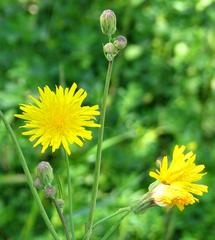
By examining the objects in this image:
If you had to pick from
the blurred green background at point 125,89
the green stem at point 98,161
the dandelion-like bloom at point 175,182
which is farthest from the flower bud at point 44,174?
the blurred green background at point 125,89

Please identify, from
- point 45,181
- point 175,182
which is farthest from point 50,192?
point 175,182

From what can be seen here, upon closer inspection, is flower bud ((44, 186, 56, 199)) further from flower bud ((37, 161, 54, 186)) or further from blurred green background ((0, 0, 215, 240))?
blurred green background ((0, 0, 215, 240))

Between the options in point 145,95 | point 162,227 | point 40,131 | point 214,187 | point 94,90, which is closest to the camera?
point 40,131

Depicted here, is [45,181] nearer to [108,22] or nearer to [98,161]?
[98,161]

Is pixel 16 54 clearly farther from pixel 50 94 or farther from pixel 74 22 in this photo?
pixel 50 94

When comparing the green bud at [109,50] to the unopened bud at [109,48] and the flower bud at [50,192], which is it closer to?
the unopened bud at [109,48]

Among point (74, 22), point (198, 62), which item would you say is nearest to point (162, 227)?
point (198, 62)
